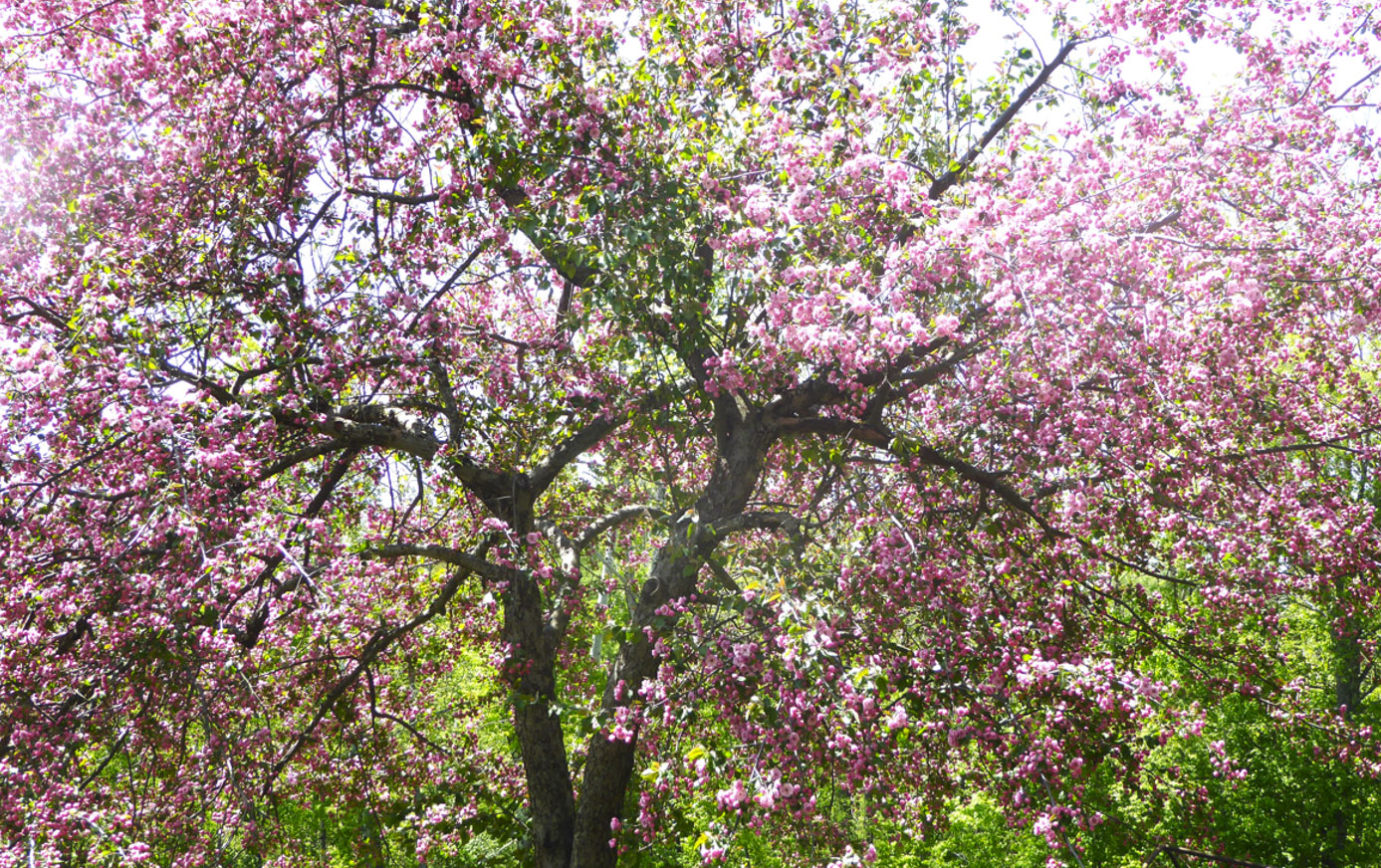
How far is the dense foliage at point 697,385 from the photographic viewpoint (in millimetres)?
4609

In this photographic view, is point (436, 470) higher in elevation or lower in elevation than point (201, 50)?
lower

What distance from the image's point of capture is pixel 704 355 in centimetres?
699

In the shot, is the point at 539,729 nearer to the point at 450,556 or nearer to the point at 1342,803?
the point at 450,556

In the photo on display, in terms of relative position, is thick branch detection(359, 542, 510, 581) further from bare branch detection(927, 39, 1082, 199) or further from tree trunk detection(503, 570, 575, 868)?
bare branch detection(927, 39, 1082, 199)

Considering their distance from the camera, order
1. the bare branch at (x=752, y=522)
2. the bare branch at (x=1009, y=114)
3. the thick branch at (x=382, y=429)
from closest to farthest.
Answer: the bare branch at (x=752, y=522), the thick branch at (x=382, y=429), the bare branch at (x=1009, y=114)

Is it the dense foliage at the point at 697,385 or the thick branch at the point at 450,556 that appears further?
the thick branch at the point at 450,556

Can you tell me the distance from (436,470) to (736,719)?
4.18 meters

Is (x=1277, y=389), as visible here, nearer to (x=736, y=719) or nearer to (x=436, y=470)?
(x=736, y=719)

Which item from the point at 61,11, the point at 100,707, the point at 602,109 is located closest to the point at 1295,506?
the point at 602,109

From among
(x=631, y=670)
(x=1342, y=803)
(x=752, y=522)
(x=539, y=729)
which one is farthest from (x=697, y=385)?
(x=1342, y=803)

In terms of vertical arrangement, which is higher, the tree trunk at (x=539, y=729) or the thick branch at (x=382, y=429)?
the thick branch at (x=382, y=429)

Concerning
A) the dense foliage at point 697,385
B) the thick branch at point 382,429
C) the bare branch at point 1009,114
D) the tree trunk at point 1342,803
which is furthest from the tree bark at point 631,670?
the tree trunk at point 1342,803

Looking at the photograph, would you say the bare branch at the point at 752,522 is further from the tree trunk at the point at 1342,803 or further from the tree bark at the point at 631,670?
the tree trunk at the point at 1342,803

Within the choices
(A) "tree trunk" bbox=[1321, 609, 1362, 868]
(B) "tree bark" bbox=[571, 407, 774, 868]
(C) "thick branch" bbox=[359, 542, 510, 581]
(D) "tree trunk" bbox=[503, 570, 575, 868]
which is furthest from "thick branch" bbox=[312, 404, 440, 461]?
(A) "tree trunk" bbox=[1321, 609, 1362, 868]
